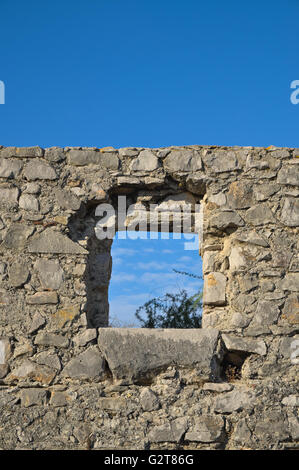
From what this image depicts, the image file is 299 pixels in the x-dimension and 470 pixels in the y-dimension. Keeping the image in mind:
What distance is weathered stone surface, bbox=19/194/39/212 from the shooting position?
4.05 m

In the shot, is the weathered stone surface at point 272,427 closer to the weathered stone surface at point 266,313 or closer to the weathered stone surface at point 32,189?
the weathered stone surface at point 266,313

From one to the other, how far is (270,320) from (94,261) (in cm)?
154

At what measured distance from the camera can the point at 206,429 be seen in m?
3.62

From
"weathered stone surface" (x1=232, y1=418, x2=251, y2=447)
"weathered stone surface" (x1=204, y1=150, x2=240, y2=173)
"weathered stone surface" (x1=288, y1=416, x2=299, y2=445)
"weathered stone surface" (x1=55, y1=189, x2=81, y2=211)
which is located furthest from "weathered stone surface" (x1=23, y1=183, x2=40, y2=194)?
"weathered stone surface" (x1=288, y1=416, x2=299, y2=445)

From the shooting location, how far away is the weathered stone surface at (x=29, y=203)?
13.3 feet

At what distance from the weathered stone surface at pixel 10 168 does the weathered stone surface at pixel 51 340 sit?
4.46ft

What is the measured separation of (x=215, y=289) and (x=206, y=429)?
42.5 inches

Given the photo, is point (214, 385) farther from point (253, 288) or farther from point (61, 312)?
point (61, 312)

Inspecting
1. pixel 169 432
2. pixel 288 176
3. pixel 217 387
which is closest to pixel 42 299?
pixel 169 432

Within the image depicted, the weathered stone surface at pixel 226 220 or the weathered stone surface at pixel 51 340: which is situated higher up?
the weathered stone surface at pixel 226 220

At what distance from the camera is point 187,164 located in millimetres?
4168

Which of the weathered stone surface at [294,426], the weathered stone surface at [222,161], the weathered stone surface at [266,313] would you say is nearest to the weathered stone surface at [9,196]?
the weathered stone surface at [222,161]

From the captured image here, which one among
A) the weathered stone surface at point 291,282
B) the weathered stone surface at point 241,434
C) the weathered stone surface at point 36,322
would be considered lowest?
the weathered stone surface at point 241,434

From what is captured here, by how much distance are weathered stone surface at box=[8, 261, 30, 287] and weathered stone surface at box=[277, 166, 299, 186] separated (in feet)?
7.32
